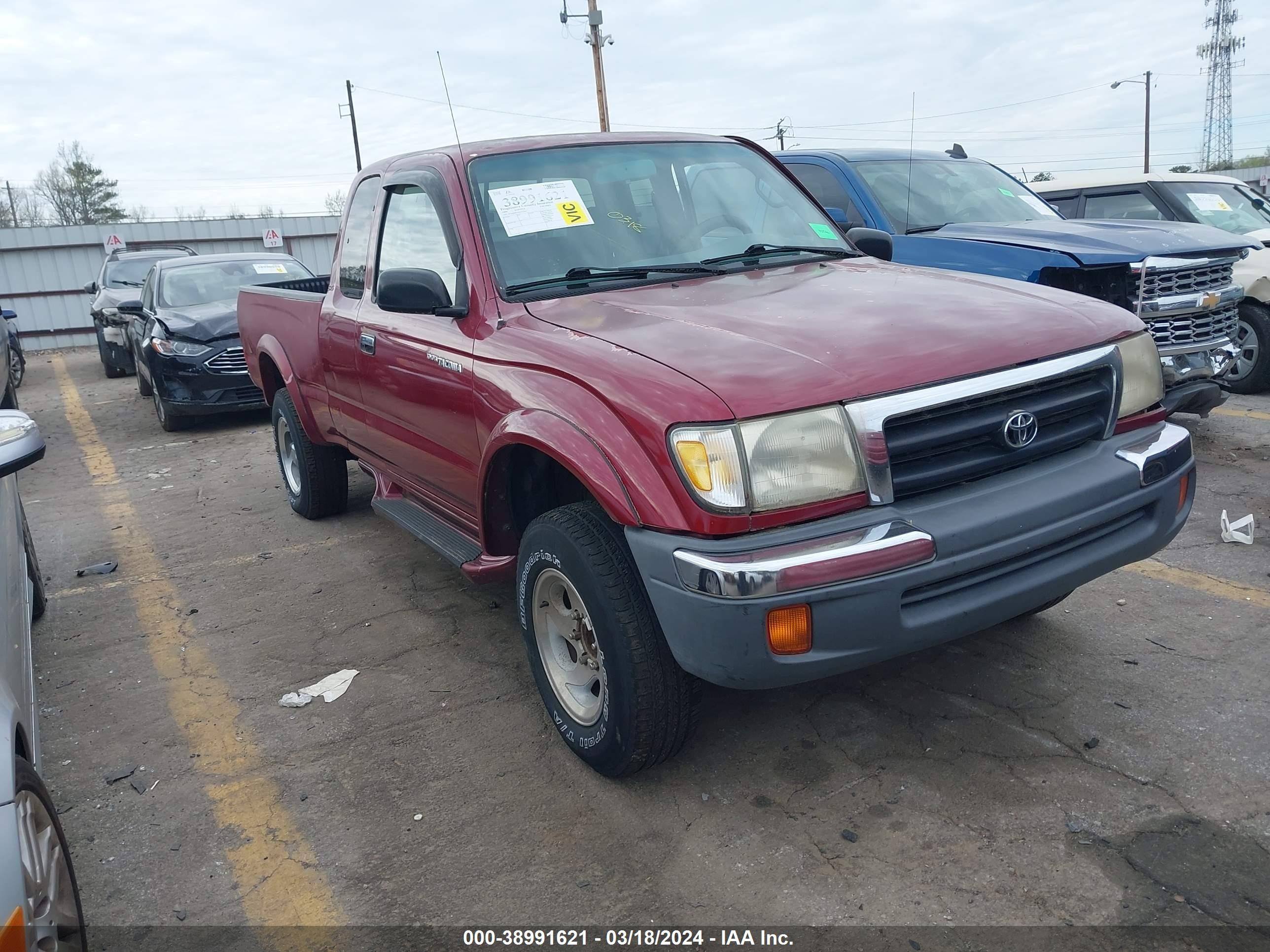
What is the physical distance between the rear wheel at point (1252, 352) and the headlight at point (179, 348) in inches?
349

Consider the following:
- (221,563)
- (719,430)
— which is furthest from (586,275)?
(221,563)

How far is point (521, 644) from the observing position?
4.04 meters

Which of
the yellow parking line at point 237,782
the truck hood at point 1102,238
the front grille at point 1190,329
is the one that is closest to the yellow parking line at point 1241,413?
the front grille at point 1190,329

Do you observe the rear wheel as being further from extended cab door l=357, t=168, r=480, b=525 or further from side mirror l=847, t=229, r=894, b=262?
extended cab door l=357, t=168, r=480, b=525

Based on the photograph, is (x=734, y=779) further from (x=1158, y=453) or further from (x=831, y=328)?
(x=1158, y=453)

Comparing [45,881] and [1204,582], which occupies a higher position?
[45,881]

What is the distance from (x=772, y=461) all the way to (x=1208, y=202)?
7727 mm

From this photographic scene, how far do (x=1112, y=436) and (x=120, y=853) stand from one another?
312 centimetres

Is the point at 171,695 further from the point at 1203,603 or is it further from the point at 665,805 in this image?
the point at 1203,603

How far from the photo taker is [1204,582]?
13.6 feet

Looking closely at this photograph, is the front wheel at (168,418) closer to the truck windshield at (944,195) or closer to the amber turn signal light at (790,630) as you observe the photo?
the truck windshield at (944,195)

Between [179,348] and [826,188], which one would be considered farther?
[179,348]

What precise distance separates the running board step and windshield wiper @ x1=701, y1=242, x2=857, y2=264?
4.49 ft

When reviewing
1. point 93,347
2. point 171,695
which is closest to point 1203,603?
point 171,695
